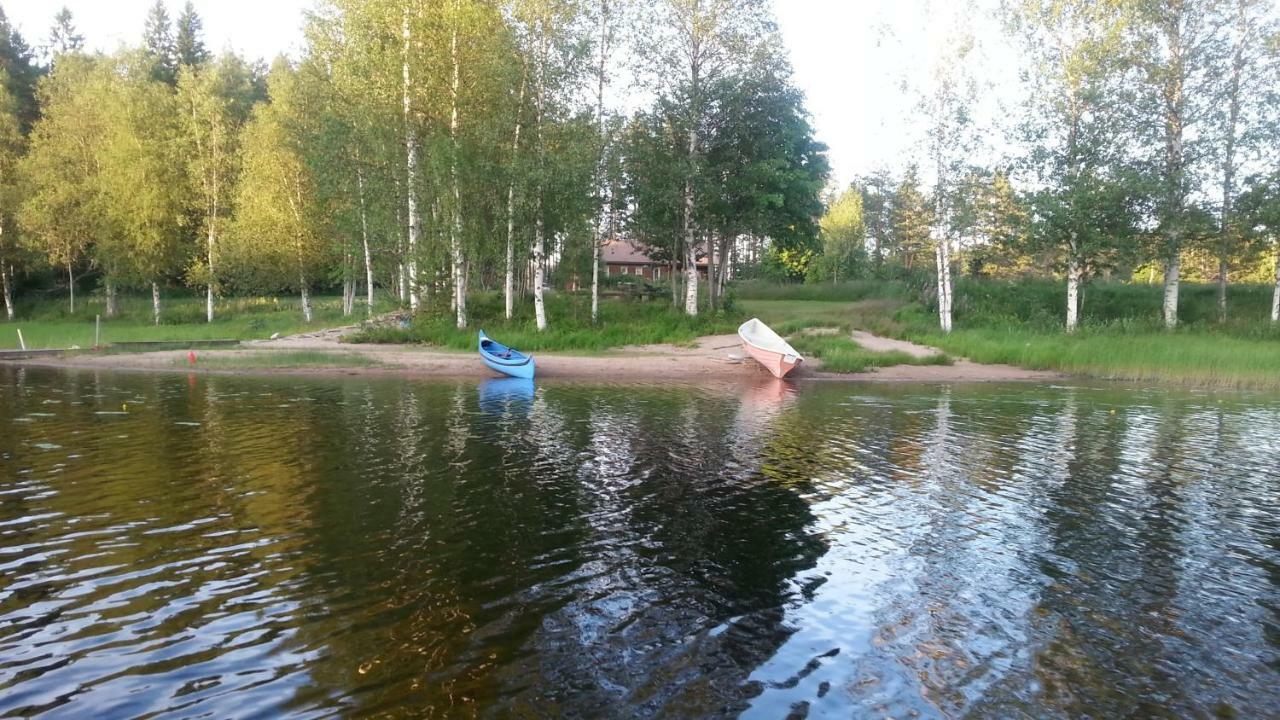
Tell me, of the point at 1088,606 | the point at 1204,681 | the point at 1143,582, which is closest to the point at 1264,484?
the point at 1143,582

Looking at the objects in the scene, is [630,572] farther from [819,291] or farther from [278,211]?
[819,291]

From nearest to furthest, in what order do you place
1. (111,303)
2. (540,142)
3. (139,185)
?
(540,142), (139,185), (111,303)

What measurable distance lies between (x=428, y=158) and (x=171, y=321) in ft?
83.4

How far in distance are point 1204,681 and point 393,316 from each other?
3588 centimetres

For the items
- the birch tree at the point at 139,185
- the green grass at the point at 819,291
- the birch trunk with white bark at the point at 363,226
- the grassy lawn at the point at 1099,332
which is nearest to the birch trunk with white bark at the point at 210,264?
the birch tree at the point at 139,185

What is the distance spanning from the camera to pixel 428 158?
114ft

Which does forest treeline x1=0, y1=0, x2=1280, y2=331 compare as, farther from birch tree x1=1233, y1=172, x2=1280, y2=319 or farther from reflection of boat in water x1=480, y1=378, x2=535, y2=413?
reflection of boat in water x1=480, y1=378, x2=535, y2=413

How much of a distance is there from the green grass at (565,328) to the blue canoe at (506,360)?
404cm

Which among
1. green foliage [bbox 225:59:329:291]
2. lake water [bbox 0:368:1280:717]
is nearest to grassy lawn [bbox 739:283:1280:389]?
lake water [bbox 0:368:1280:717]

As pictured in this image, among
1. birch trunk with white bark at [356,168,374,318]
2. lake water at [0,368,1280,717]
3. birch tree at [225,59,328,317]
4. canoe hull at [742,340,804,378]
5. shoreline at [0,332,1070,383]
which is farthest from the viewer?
birch tree at [225,59,328,317]

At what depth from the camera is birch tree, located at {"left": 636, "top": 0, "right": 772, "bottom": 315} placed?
37.5 meters

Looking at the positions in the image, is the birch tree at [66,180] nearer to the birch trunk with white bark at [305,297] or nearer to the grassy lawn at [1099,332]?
the birch trunk with white bark at [305,297]

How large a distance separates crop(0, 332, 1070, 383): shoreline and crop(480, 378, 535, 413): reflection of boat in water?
1727 millimetres

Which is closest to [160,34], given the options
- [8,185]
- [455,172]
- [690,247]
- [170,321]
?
[8,185]
